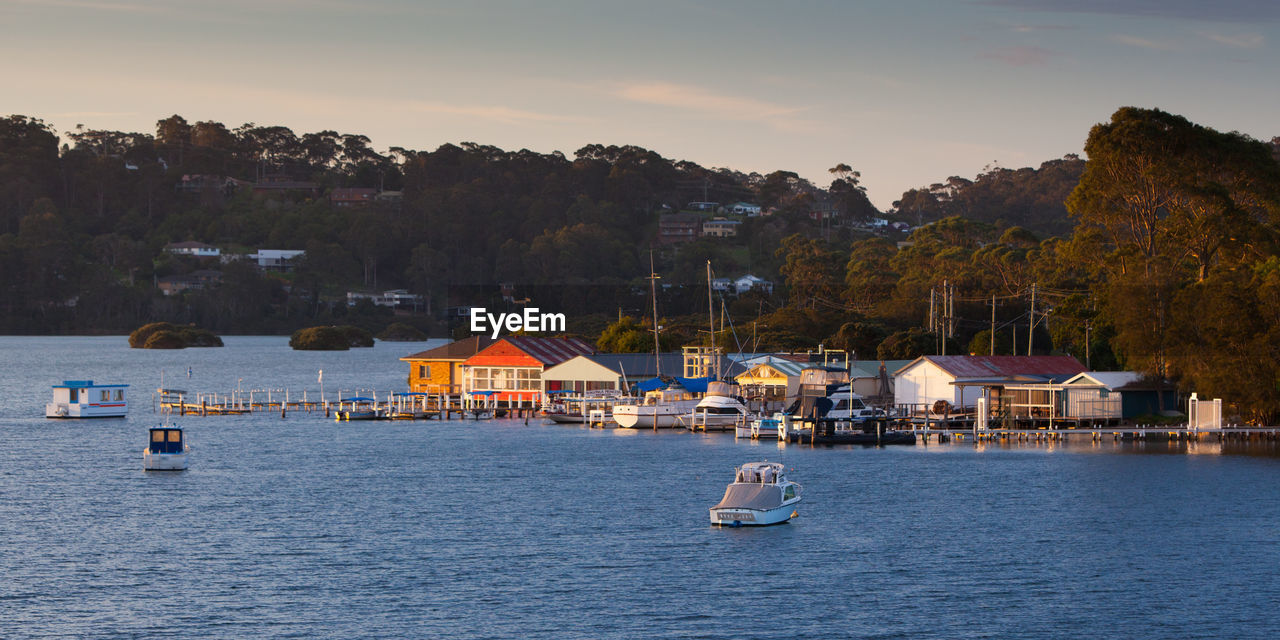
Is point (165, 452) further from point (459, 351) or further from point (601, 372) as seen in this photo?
point (459, 351)

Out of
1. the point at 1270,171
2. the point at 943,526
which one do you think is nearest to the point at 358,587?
the point at 943,526

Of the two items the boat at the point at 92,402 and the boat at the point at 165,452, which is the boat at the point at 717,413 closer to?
the boat at the point at 165,452

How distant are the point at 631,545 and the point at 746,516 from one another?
5316mm

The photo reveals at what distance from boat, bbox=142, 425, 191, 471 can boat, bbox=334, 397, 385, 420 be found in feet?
103

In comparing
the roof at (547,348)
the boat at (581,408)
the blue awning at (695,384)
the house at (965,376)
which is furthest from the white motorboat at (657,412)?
the house at (965,376)

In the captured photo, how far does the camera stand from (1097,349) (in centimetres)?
9950

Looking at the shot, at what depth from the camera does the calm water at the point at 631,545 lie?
120 ft

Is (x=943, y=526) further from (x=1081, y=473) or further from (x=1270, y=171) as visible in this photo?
(x=1270, y=171)

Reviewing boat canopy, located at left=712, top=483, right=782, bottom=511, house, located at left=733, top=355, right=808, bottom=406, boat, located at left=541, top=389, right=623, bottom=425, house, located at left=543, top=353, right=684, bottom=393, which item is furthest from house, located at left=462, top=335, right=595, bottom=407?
boat canopy, located at left=712, top=483, right=782, bottom=511

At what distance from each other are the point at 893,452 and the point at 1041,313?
46.6 metres

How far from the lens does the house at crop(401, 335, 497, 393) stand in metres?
111

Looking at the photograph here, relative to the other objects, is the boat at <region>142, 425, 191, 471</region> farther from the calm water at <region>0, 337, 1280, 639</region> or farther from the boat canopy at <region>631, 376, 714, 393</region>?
the boat canopy at <region>631, 376, 714, 393</region>

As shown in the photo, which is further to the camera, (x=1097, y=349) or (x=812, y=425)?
(x=1097, y=349)

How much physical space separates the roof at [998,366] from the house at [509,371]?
28.7 m
